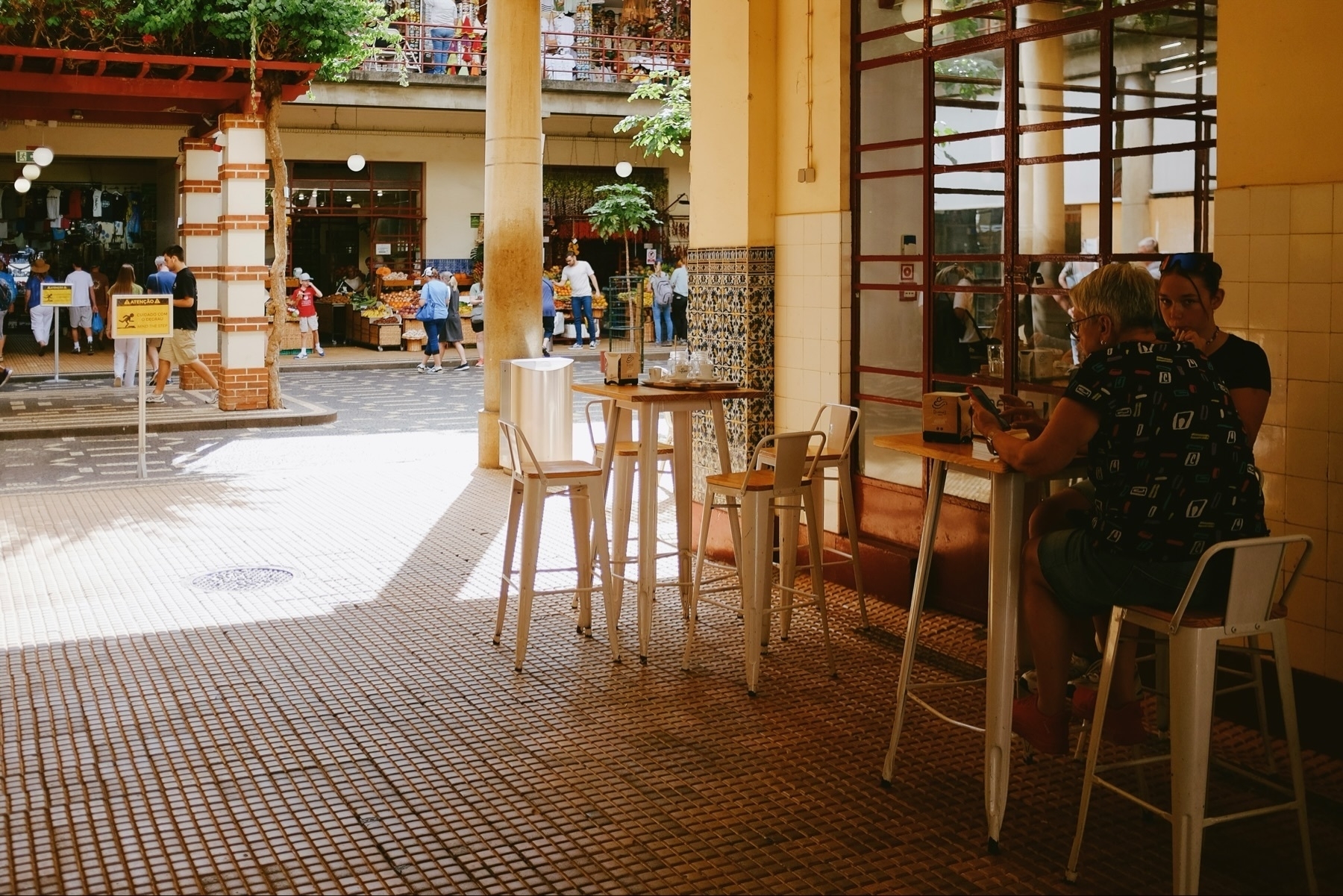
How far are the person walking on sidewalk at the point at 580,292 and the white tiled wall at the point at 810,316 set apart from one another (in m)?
15.6

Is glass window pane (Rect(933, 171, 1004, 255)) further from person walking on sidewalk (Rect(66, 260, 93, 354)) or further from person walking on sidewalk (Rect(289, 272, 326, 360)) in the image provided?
person walking on sidewalk (Rect(66, 260, 93, 354))

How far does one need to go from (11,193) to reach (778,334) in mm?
23099

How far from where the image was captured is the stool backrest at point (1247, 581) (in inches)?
130

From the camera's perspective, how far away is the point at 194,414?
1409 cm

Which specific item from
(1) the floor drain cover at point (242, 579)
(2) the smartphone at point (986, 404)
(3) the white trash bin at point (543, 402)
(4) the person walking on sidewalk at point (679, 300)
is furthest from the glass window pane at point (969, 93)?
(4) the person walking on sidewalk at point (679, 300)

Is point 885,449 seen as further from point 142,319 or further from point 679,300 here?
point 679,300

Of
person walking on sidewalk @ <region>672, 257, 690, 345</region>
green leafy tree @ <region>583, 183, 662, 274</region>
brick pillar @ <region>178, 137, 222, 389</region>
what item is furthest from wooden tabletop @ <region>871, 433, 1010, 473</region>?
person walking on sidewalk @ <region>672, 257, 690, 345</region>

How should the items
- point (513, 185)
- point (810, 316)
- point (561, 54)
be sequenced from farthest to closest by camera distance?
point (561, 54)
point (513, 185)
point (810, 316)

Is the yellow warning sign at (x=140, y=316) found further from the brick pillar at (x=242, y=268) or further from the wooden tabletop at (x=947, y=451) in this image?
the wooden tabletop at (x=947, y=451)

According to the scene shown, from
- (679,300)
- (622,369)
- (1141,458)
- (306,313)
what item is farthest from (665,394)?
(679,300)

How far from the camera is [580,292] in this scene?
907 inches

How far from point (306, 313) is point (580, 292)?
4.65m


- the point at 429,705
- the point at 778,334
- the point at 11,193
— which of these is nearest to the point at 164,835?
the point at 429,705

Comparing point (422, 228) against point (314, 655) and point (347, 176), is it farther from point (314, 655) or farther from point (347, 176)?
point (314, 655)
